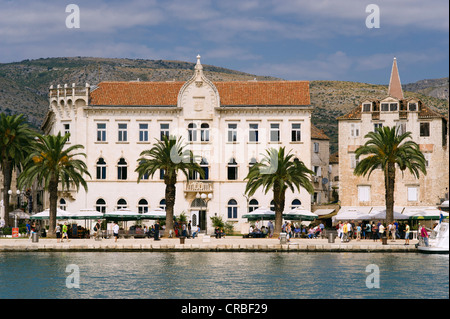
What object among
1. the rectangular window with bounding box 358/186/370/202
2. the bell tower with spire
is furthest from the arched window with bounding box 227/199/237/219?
the bell tower with spire

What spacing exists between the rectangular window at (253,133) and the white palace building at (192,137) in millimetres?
99

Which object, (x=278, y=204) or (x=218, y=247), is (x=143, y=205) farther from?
(x=218, y=247)

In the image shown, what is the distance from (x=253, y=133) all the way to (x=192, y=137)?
6.05m

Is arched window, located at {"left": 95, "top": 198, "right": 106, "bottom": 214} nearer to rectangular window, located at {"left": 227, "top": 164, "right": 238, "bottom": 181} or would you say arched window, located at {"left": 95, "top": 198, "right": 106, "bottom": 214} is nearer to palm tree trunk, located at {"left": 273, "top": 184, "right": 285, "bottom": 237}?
rectangular window, located at {"left": 227, "top": 164, "right": 238, "bottom": 181}

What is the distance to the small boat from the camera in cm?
5828

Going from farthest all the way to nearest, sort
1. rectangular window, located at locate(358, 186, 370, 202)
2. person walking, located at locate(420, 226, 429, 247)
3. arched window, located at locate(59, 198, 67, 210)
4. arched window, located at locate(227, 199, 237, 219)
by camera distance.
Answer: arched window, located at locate(59, 198, 67, 210) < arched window, located at locate(227, 199, 237, 219) < rectangular window, located at locate(358, 186, 370, 202) < person walking, located at locate(420, 226, 429, 247)

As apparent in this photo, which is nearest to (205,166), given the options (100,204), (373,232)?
(100,204)

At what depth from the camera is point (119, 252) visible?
6047 centimetres

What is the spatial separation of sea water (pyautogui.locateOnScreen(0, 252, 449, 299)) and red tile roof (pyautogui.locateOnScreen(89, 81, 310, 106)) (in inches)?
1097

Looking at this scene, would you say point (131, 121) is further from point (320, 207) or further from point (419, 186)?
point (419, 186)

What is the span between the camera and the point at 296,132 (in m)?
84.4
